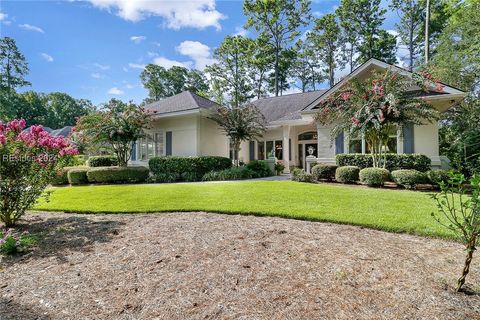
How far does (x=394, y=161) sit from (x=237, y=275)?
10.8 m

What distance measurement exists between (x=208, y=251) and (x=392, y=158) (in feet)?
34.7

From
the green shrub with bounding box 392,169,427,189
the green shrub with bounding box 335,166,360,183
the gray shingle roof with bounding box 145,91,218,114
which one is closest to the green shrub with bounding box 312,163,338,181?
the green shrub with bounding box 335,166,360,183

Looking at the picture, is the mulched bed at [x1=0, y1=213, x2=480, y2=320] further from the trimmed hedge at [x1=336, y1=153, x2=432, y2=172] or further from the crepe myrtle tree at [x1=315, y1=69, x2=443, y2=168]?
the trimmed hedge at [x1=336, y1=153, x2=432, y2=172]

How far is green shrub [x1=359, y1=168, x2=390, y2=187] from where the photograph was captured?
927cm

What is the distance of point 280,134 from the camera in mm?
17656

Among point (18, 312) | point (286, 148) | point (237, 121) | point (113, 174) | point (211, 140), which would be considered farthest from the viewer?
point (286, 148)

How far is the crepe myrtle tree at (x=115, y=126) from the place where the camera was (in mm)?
13391

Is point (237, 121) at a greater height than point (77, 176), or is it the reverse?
point (237, 121)

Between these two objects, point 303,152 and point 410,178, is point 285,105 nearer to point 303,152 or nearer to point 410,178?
point 303,152

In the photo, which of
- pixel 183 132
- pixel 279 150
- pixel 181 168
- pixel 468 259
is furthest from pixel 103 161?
pixel 468 259

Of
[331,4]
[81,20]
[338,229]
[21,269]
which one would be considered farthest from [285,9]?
[21,269]

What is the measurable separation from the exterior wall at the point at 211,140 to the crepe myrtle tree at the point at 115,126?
3224 millimetres

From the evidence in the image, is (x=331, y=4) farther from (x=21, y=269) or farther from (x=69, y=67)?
(x=21, y=269)

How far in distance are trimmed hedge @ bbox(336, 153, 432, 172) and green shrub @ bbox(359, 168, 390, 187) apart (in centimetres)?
184
